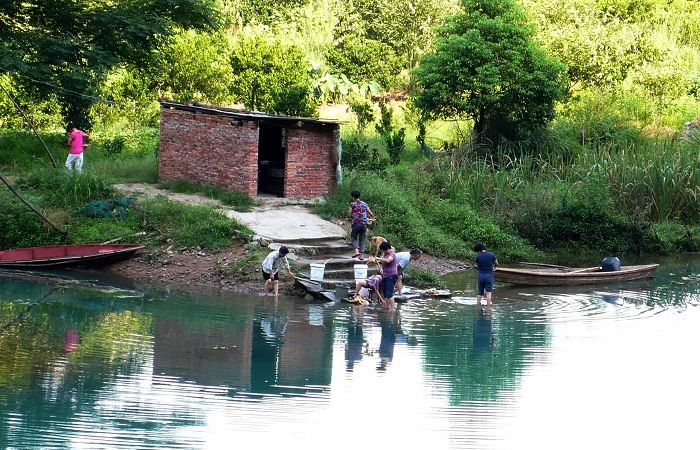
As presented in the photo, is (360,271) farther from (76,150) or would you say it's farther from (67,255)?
(76,150)

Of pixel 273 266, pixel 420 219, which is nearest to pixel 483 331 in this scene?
pixel 273 266

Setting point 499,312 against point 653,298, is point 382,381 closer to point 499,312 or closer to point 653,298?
point 499,312

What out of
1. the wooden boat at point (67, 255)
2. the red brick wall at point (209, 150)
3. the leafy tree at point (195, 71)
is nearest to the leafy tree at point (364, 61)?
the leafy tree at point (195, 71)

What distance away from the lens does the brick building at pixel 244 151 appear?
2139cm

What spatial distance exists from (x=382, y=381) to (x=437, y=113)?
16801mm

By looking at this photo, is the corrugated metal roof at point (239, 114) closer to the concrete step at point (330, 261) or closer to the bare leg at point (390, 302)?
the concrete step at point (330, 261)

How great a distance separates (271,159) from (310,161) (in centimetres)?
167

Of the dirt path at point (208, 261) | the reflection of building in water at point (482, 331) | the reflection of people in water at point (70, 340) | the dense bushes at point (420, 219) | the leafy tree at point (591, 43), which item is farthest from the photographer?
the leafy tree at point (591, 43)

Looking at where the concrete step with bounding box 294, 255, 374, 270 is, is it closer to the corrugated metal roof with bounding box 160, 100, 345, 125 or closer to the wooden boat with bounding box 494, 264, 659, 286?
the wooden boat with bounding box 494, 264, 659, 286

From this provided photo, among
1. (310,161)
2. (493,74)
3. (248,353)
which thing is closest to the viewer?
(248,353)

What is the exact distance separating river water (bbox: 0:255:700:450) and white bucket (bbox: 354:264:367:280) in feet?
2.35

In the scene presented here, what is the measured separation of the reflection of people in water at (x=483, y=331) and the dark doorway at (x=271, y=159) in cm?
676

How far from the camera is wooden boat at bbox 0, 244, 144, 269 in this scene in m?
18.9

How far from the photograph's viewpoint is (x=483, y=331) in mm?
16047
